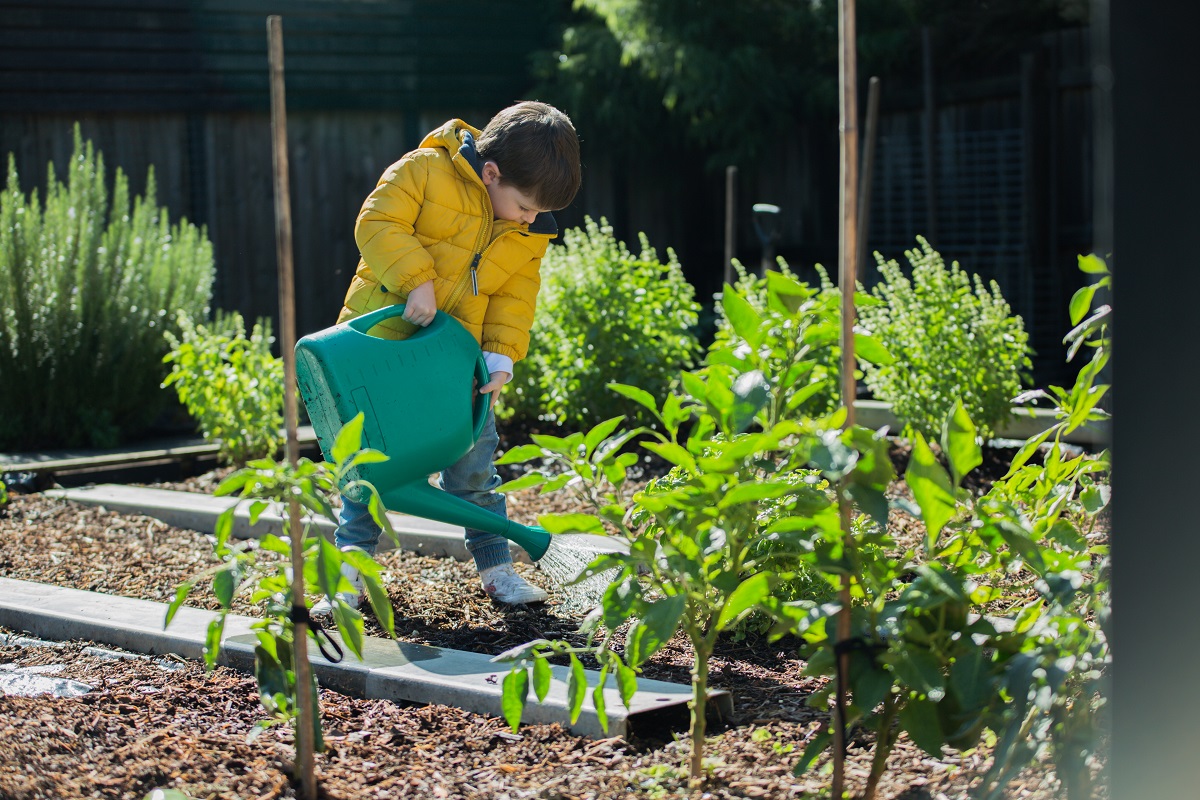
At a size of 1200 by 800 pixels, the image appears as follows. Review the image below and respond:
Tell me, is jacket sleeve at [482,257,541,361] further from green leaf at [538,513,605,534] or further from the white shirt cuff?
green leaf at [538,513,605,534]

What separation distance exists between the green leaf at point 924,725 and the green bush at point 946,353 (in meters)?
2.85

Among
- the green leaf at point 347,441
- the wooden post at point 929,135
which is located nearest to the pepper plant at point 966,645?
the green leaf at point 347,441

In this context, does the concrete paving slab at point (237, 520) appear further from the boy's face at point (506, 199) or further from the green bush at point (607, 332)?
the green bush at point (607, 332)

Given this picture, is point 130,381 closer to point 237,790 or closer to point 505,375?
point 505,375

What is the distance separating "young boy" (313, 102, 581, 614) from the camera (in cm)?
285

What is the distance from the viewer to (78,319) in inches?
237

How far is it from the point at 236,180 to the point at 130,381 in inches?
131

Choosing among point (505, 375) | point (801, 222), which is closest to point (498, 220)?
point (505, 375)

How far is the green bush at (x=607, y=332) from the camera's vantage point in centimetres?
515

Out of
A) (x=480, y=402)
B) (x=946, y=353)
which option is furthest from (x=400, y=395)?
(x=946, y=353)

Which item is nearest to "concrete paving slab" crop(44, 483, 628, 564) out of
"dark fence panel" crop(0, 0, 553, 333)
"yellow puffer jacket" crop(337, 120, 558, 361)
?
"yellow puffer jacket" crop(337, 120, 558, 361)

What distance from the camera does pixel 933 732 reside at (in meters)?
1.57

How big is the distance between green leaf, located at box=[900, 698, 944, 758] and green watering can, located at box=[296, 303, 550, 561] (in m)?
1.28

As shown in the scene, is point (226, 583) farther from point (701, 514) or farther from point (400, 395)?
point (400, 395)
